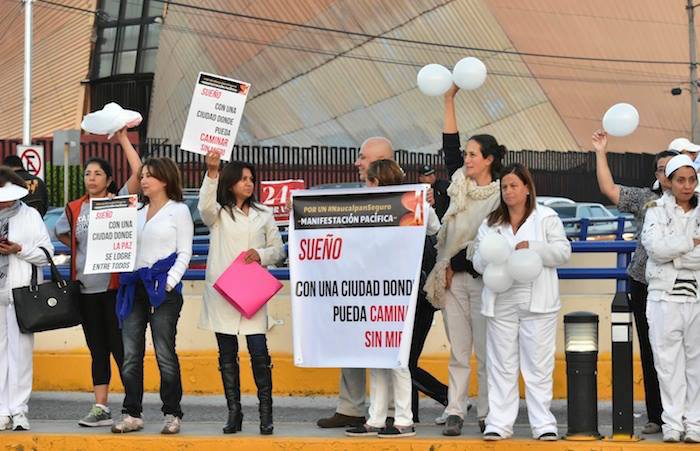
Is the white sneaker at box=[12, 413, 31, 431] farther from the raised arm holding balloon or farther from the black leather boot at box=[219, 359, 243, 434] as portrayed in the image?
the raised arm holding balloon

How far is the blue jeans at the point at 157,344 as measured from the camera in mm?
9945

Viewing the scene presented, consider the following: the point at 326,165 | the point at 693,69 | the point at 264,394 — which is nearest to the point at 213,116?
the point at 264,394

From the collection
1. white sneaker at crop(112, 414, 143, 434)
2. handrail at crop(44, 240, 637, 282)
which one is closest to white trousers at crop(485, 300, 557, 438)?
white sneaker at crop(112, 414, 143, 434)

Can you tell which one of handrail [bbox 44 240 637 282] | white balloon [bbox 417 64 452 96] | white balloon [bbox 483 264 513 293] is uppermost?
white balloon [bbox 417 64 452 96]

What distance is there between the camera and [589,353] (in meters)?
9.57

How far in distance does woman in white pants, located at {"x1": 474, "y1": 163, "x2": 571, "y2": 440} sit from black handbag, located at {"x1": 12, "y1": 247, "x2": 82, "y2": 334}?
2.92m

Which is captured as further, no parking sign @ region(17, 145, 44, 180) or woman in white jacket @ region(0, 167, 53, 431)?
no parking sign @ region(17, 145, 44, 180)

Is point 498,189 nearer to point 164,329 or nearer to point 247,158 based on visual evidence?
point 164,329

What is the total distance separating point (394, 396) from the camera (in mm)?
9992

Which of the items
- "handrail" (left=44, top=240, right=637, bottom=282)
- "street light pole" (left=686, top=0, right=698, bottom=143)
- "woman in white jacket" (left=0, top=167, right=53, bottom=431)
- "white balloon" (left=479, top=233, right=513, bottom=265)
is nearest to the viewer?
"white balloon" (left=479, top=233, right=513, bottom=265)

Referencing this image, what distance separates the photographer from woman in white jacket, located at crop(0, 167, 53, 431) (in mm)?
10273

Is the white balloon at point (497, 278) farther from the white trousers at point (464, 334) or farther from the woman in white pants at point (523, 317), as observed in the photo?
the white trousers at point (464, 334)

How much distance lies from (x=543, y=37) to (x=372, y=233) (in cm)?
4024

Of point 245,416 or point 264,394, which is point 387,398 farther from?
point 245,416
